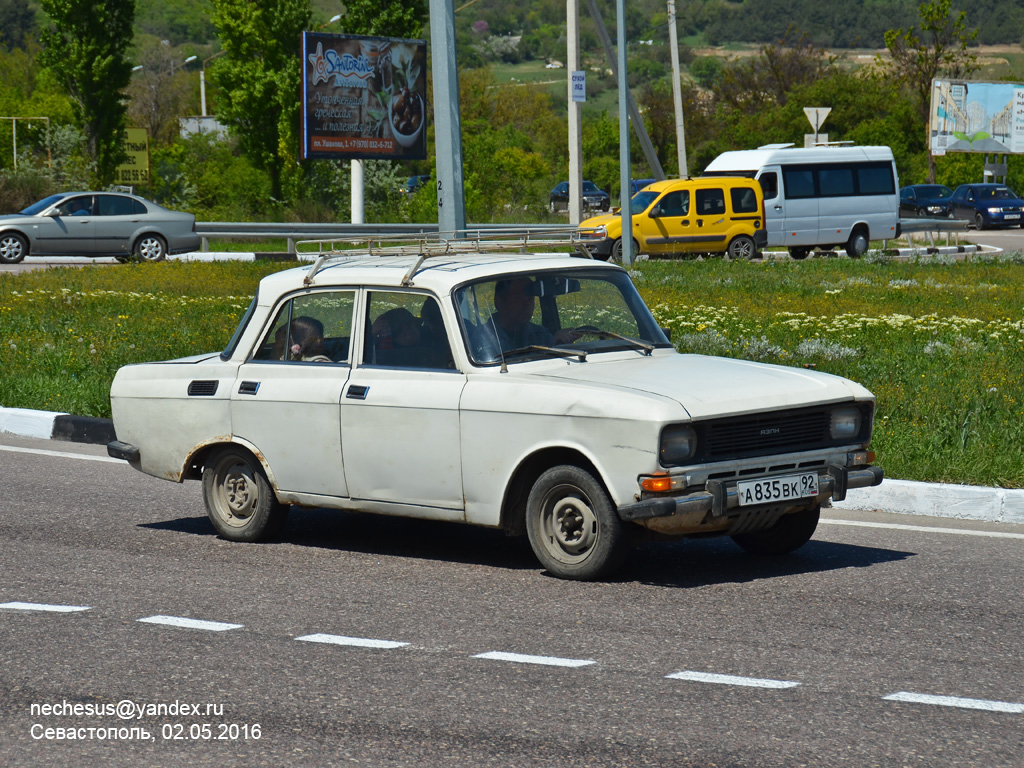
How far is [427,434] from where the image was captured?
23.3ft

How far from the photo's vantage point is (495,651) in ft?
18.3

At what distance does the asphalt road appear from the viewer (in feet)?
14.8

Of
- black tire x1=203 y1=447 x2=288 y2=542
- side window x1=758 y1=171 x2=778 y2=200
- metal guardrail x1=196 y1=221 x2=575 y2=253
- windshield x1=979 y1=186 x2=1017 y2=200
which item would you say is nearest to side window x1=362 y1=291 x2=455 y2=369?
black tire x1=203 y1=447 x2=288 y2=542

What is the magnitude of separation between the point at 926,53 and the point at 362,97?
44474 mm

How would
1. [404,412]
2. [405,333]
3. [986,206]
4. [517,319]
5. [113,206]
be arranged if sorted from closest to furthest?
[404,412]
[517,319]
[405,333]
[113,206]
[986,206]

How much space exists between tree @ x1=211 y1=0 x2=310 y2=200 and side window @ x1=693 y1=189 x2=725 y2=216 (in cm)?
1508

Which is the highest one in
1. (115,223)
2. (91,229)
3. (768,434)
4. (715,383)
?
(115,223)

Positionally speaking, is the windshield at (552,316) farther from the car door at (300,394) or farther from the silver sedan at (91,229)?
the silver sedan at (91,229)

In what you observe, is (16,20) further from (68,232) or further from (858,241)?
(858,241)

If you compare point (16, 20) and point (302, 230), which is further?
point (16, 20)

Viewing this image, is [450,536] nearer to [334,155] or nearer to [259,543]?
[259,543]

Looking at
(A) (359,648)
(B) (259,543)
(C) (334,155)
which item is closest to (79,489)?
(B) (259,543)

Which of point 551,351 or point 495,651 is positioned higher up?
point 551,351

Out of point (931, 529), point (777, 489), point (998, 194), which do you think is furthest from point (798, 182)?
point (777, 489)
